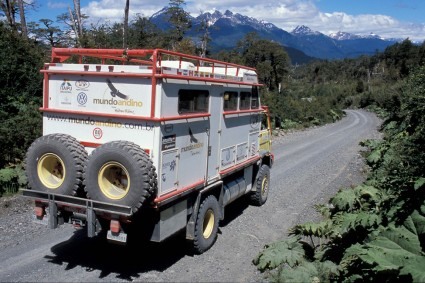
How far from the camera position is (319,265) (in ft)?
18.9

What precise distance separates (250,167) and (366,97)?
2843 inches

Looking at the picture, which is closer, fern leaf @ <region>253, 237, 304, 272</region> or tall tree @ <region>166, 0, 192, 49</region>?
fern leaf @ <region>253, 237, 304, 272</region>

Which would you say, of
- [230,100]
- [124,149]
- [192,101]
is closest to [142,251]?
[124,149]

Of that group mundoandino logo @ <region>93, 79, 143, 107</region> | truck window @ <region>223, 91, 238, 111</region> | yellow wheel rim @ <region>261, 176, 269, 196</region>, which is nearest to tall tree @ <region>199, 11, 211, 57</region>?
yellow wheel rim @ <region>261, 176, 269, 196</region>

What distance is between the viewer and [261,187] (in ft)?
33.8

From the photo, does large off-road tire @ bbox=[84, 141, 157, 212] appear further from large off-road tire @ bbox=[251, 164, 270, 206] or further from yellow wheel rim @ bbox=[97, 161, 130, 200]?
large off-road tire @ bbox=[251, 164, 270, 206]

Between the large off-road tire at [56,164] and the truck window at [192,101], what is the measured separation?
1.62 meters

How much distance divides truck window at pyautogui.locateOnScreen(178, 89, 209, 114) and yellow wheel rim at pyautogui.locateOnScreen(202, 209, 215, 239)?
73.2 inches

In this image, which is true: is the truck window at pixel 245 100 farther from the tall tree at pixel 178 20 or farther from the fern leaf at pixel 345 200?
the tall tree at pixel 178 20

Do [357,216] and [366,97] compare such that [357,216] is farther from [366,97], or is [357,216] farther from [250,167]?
[366,97]

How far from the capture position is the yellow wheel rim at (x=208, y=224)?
7.42m

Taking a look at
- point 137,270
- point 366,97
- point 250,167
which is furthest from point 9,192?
point 366,97

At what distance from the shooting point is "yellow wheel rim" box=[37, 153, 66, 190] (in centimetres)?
604

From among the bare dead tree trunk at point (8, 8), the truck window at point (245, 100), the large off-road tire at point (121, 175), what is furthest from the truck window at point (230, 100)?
the bare dead tree trunk at point (8, 8)
